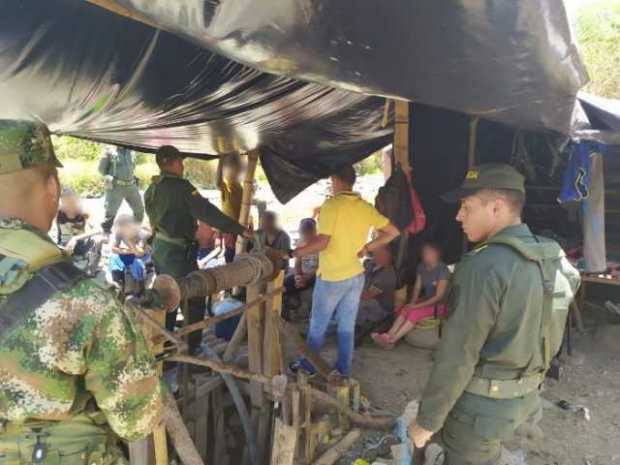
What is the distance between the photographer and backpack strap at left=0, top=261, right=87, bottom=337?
118cm

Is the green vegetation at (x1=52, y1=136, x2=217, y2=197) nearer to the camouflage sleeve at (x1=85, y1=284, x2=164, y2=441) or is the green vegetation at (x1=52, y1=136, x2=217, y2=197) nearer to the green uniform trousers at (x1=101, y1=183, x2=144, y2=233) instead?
the green uniform trousers at (x1=101, y1=183, x2=144, y2=233)

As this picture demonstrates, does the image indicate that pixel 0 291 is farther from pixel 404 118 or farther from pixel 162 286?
pixel 404 118

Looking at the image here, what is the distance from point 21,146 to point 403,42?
3.77 feet

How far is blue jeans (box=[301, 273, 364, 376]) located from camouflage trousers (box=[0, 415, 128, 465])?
90.2 inches

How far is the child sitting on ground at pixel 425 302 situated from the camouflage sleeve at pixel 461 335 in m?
2.63

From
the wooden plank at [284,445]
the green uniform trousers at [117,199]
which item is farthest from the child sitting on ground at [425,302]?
the green uniform trousers at [117,199]

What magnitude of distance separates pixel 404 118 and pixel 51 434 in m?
3.73

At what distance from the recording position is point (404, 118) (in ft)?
14.1

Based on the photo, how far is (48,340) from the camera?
1194mm

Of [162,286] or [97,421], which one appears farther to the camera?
[162,286]

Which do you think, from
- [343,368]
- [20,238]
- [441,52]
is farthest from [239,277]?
[343,368]

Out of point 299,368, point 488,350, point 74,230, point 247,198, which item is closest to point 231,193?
point 247,198

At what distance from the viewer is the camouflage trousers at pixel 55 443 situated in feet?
4.21

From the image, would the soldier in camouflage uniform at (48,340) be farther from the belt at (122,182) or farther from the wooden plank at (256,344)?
the belt at (122,182)
